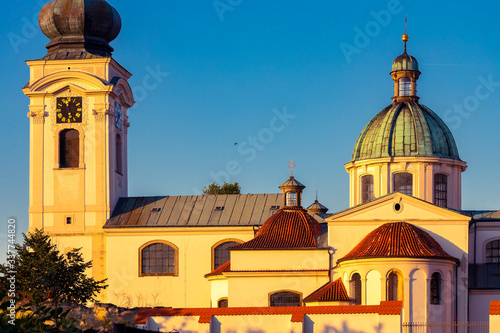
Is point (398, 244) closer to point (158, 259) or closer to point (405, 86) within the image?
point (405, 86)

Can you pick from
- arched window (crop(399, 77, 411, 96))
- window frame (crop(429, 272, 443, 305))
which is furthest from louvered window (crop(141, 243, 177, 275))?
window frame (crop(429, 272, 443, 305))

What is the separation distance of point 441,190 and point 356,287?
10.3 metres

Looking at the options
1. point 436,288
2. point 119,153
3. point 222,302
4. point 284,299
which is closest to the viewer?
point 436,288

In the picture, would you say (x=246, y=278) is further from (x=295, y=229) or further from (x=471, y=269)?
(x=471, y=269)

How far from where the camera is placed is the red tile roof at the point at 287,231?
4978 centimetres

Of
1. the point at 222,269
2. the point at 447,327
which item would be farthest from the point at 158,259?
the point at 447,327

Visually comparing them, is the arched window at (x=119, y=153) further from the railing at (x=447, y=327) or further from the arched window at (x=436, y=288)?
the railing at (x=447, y=327)

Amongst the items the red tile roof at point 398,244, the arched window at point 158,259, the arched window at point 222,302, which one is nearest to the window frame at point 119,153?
the arched window at point 158,259

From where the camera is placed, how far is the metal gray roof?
56250mm

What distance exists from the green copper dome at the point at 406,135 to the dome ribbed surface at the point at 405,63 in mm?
→ 1874

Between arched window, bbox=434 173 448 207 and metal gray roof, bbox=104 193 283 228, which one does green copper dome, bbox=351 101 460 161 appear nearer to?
arched window, bbox=434 173 448 207

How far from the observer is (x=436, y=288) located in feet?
148

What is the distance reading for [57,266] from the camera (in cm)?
4741

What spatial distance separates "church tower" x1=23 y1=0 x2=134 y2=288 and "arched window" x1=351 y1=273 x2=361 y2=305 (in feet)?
51.8
